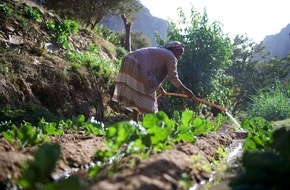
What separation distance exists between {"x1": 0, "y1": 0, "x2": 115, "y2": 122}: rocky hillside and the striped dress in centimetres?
223

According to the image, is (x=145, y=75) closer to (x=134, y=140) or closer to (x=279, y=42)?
(x=134, y=140)

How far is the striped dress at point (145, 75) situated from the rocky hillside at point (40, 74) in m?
2.23

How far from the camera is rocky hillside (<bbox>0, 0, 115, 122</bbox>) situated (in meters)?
6.75

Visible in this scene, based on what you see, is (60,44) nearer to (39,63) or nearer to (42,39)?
(42,39)

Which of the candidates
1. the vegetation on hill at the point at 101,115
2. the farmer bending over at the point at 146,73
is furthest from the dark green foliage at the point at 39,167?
the farmer bending over at the point at 146,73

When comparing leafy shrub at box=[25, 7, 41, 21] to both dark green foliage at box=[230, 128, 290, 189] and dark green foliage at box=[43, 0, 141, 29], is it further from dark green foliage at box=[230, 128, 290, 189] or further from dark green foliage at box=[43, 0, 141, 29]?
dark green foliage at box=[230, 128, 290, 189]

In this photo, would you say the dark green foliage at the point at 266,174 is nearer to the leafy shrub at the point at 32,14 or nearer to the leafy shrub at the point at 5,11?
the leafy shrub at the point at 5,11

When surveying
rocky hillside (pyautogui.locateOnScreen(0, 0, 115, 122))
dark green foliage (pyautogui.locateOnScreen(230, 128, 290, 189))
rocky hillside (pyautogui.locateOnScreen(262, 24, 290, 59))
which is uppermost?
rocky hillside (pyautogui.locateOnScreen(262, 24, 290, 59))

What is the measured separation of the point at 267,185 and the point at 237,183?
12cm

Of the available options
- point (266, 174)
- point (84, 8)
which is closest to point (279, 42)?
point (84, 8)

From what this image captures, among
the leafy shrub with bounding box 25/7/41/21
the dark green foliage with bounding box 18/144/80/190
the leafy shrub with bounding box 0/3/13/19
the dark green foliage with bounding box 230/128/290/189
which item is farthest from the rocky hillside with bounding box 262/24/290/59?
the dark green foliage with bounding box 18/144/80/190

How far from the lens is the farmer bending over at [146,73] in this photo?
16.1 ft

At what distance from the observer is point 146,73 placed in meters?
4.92

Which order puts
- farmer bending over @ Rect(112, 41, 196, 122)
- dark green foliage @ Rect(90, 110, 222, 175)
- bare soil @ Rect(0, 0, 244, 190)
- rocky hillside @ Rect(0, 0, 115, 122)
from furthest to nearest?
rocky hillside @ Rect(0, 0, 115, 122) → farmer bending over @ Rect(112, 41, 196, 122) → dark green foliage @ Rect(90, 110, 222, 175) → bare soil @ Rect(0, 0, 244, 190)
